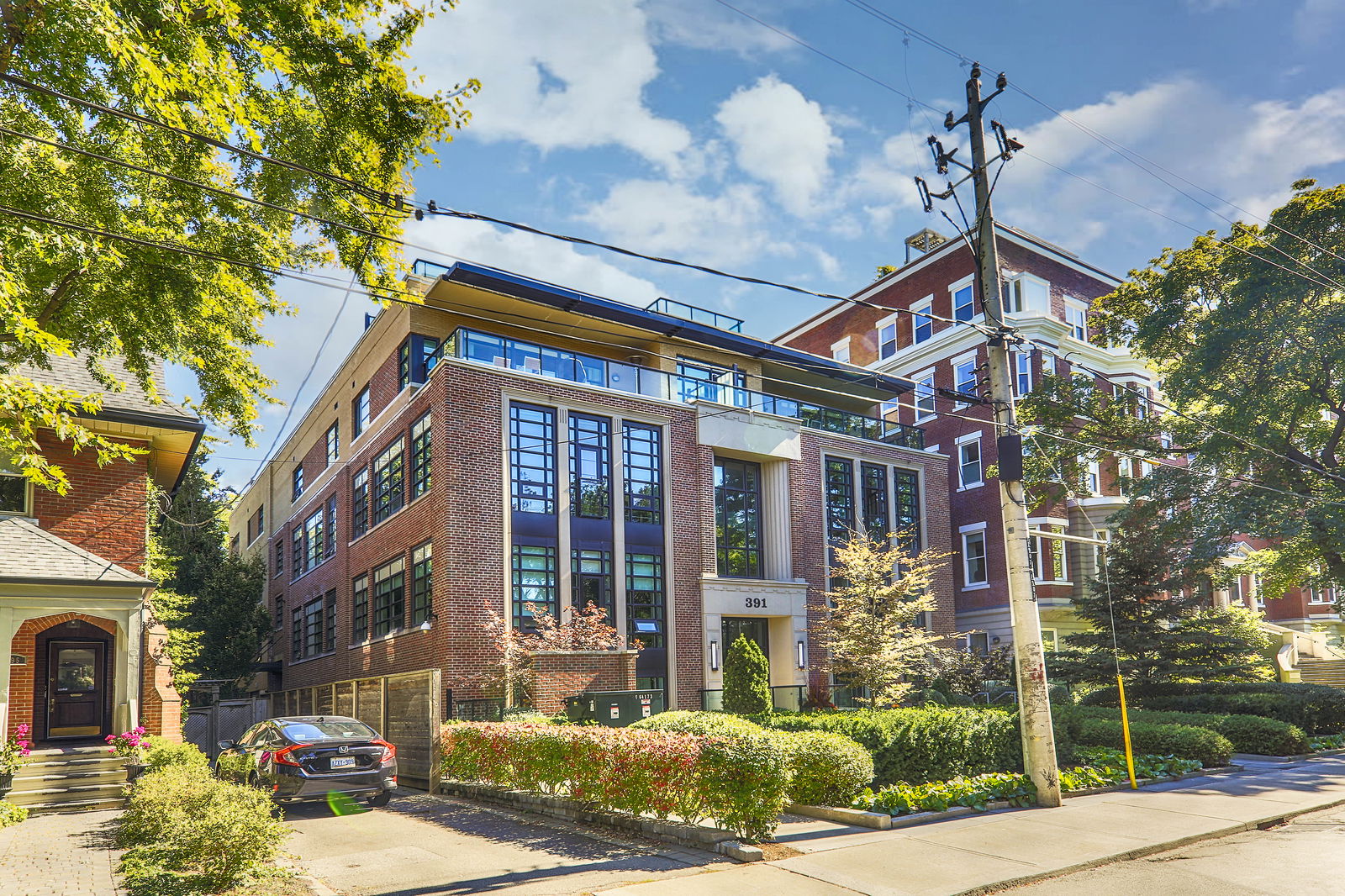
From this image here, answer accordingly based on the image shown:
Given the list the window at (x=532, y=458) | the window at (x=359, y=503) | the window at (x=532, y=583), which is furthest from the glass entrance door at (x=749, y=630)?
the window at (x=359, y=503)

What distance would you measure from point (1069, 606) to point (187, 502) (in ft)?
109

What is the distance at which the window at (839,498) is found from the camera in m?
29.9

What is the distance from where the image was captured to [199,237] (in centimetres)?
1167

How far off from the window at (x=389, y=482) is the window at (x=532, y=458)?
4.06 meters

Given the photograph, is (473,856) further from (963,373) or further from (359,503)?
(963,373)

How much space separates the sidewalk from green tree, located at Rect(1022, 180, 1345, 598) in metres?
11.7

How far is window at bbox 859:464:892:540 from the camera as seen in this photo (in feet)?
101

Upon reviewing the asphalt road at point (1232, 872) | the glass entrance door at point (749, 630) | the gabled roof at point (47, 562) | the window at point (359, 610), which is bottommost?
the asphalt road at point (1232, 872)

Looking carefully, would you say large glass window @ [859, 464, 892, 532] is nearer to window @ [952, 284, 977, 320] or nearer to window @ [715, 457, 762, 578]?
window @ [715, 457, 762, 578]

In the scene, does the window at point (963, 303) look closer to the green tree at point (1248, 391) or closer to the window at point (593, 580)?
the green tree at point (1248, 391)

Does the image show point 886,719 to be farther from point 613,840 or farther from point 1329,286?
point 1329,286

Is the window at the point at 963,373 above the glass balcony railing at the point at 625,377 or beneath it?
above

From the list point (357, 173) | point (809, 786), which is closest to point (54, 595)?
point (357, 173)

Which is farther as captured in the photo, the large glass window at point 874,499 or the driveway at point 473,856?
the large glass window at point 874,499
